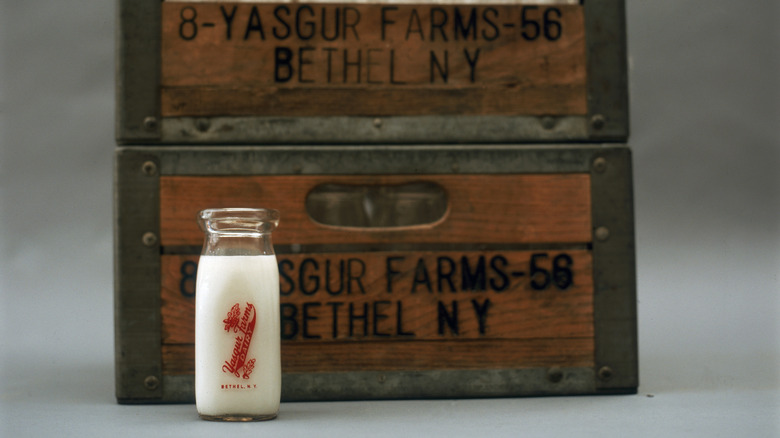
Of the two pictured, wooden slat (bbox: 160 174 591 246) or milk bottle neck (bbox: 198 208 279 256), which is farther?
wooden slat (bbox: 160 174 591 246)

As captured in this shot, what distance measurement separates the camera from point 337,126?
177cm

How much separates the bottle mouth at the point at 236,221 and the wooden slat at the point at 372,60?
0.78ft

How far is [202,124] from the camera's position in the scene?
1.75m

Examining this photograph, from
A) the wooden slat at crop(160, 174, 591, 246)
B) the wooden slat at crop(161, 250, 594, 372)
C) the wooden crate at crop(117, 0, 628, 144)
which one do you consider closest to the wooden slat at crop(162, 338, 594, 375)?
the wooden slat at crop(161, 250, 594, 372)

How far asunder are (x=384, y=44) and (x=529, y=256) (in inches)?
16.6

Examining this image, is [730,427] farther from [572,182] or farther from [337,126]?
[337,126]

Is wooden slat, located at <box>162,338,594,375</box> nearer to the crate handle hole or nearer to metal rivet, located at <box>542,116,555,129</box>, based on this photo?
the crate handle hole

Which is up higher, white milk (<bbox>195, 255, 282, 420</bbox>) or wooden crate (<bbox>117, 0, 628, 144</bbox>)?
wooden crate (<bbox>117, 0, 628, 144</bbox>)

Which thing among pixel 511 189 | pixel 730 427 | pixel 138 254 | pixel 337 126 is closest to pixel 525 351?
pixel 511 189

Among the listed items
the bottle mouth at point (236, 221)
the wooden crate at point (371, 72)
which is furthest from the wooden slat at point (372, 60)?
the bottle mouth at point (236, 221)

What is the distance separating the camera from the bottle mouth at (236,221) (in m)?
1.57

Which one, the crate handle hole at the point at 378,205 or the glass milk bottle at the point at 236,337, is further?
the crate handle hole at the point at 378,205

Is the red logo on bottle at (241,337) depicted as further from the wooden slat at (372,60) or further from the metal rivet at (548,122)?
the metal rivet at (548,122)

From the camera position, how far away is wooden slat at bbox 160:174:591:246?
1738mm
